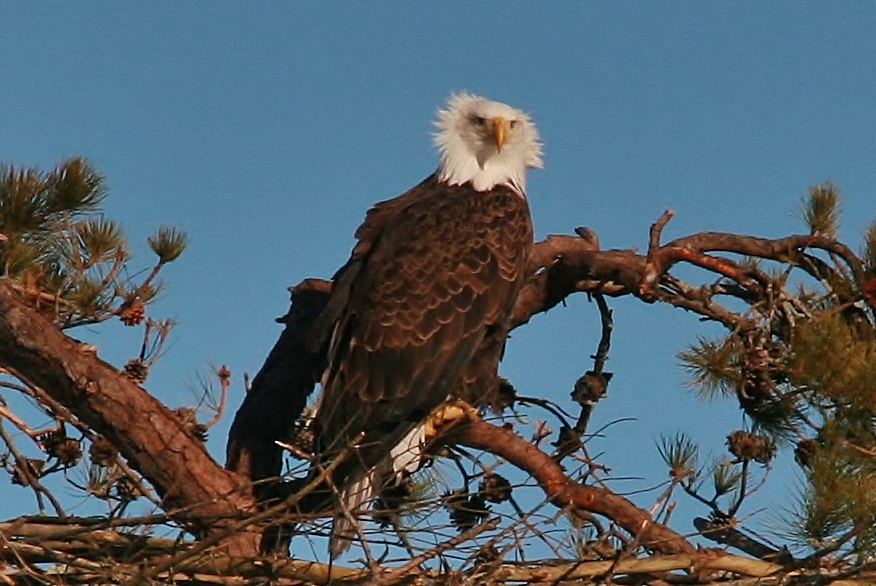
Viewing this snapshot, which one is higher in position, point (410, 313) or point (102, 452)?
point (410, 313)

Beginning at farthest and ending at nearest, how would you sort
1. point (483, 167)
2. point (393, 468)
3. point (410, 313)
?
point (483, 167), point (410, 313), point (393, 468)

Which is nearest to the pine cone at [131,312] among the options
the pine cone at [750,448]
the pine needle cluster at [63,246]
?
the pine needle cluster at [63,246]

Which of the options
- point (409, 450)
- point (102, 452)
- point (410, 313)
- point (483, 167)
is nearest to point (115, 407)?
point (102, 452)

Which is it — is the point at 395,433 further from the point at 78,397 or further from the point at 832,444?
the point at 832,444

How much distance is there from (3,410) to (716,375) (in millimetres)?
2285

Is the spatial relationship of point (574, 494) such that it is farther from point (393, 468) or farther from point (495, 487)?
point (393, 468)

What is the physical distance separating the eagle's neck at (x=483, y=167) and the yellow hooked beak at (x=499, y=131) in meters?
0.04

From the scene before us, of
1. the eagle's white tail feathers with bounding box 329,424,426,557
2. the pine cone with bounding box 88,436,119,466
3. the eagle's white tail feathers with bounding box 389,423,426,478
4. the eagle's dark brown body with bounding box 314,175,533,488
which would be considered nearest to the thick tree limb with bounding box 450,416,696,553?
the eagle's white tail feathers with bounding box 329,424,426,557

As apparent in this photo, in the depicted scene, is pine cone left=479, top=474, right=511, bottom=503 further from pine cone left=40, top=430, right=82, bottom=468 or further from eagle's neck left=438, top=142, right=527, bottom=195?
eagle's neck left=438, top=142, right=527, bottom=195

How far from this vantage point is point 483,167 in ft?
21.9

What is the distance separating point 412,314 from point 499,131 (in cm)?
112

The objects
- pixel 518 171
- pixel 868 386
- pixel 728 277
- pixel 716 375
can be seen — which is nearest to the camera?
pixel 868 386

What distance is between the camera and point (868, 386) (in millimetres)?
4680

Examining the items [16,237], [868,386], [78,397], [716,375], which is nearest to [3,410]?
[78,397]
